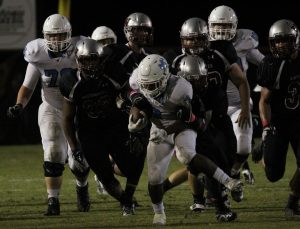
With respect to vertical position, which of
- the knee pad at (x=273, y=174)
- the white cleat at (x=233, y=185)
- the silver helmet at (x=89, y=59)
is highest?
the silver helmet at (x=89, y=59)

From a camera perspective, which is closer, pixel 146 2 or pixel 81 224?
pixel 81 224

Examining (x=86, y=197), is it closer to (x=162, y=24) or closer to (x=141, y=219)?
(x=141, y=219)

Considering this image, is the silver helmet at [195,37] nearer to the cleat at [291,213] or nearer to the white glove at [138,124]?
the white glove at [138,124]

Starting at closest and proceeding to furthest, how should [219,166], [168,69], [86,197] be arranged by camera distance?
1. [168,69]
2. [219,166]
3. [86,197]

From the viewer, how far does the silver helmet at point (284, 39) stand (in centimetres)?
753

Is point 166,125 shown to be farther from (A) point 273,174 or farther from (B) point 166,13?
(B) point 166,13

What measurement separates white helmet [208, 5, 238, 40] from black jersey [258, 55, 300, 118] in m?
1.23

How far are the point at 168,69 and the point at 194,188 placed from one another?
1.21 meters

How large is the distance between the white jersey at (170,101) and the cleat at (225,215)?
71 cm

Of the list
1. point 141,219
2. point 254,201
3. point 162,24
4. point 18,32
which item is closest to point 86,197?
point 141,219

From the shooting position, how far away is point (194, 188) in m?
8.02

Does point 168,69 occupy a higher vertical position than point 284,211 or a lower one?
higher

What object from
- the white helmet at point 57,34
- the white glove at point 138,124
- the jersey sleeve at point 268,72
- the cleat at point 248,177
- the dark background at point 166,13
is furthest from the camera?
the dark background at point 166,13

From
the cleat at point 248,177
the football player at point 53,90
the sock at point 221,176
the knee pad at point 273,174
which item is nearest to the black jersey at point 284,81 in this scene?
the knee pad at point 273,174
